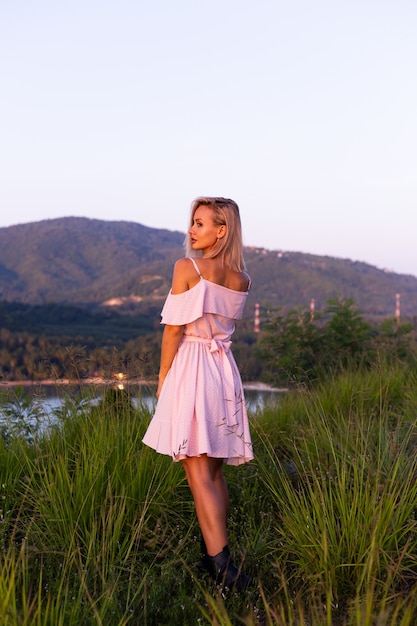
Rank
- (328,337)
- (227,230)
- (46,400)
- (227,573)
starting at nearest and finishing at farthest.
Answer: (227,573) → (227,230) → (46,400) → (328,337)

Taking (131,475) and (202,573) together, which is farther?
(131,475)

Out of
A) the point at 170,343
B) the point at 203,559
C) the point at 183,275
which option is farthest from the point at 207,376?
the point at 203,559

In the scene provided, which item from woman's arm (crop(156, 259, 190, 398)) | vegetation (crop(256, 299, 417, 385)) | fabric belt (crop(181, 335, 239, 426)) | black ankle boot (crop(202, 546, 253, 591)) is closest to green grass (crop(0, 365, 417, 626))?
black ankle boot (crop(202, 546, 253, 591))

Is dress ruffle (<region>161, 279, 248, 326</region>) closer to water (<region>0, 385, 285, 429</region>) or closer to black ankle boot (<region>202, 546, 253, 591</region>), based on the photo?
black ankle boot (<region>202, 546, 253, 591</region>)

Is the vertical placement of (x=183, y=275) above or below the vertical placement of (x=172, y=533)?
above

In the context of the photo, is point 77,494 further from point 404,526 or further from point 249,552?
point 404,526

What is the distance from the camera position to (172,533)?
406 cm

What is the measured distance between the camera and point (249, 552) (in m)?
3.90

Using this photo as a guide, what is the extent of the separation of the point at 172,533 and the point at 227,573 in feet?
2.11

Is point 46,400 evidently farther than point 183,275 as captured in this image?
Yes

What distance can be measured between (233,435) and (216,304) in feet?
2.20

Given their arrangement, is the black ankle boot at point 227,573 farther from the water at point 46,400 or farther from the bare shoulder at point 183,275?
the water at point 46,400

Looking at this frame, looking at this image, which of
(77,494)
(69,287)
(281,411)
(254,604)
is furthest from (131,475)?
(69,287)

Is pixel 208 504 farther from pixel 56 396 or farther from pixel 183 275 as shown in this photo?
pixel 56 396
